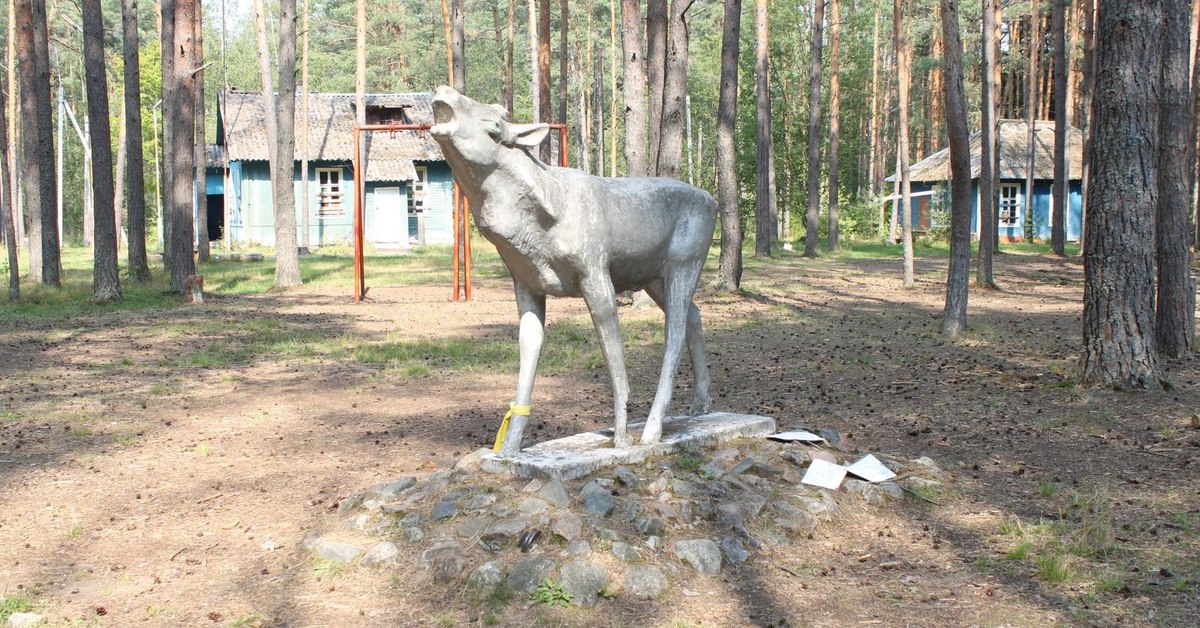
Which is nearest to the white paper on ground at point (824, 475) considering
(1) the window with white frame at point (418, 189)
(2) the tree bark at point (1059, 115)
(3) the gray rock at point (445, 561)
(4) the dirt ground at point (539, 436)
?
(4) the dirt ground at point (539, 436)

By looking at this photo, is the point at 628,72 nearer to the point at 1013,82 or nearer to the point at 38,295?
the point at 38,295

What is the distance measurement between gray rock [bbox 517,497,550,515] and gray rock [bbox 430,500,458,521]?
0.38 metres

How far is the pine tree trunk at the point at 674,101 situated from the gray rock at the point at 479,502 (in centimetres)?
1036

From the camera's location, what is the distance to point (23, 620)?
4637mm

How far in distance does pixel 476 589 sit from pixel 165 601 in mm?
1556

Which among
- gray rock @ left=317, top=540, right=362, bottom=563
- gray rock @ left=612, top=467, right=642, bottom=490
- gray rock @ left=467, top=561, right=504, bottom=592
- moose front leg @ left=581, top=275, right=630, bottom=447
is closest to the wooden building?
moose front leg @ left=581, top=275, right=630, bottom=447

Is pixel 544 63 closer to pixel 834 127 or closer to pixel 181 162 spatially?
pixel 181 162

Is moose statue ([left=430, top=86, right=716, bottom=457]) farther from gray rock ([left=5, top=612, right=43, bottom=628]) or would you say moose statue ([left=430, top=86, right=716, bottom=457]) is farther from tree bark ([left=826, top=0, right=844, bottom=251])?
Result: tree bark ([left=826, top=0, right=844, bottom=251])

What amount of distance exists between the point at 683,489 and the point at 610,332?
3.58ft

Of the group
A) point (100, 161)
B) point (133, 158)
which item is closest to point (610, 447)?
point (100, 161)

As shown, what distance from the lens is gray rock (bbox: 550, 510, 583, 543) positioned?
207 inches

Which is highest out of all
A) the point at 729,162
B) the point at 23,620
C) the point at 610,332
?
the point at 729,162

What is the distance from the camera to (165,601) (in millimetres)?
4945

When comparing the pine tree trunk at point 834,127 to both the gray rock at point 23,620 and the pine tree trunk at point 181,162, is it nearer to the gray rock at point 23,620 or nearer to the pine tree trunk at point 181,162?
the pine tree trunk at point 181,162
